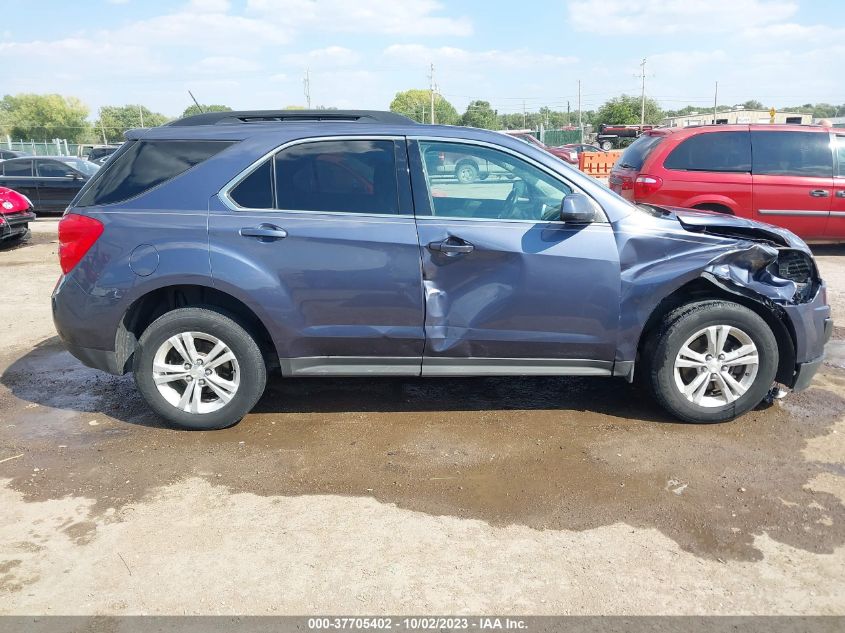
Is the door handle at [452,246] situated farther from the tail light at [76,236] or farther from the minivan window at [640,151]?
the minivan window at [640,151]

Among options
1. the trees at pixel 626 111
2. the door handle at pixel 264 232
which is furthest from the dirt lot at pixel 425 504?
the trees at pixel 626 111

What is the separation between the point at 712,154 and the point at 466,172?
5.97m

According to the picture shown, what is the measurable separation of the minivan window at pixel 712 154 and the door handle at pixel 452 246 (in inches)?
227

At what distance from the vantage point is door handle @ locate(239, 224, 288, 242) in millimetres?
3959

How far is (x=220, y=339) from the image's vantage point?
411 centimetres

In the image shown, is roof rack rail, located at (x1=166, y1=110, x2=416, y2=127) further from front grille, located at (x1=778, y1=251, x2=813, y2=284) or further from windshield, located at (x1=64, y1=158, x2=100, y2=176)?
windshield, located at (x1=64, y1=158, x2=100, y2=176)

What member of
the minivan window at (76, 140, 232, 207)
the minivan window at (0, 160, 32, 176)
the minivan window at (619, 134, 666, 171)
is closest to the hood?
the minivan window at (76, 140, 232, 207)

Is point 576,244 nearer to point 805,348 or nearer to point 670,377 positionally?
point 670,377

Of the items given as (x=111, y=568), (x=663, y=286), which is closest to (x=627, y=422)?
(x=663, y=286)

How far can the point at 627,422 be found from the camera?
4.35 m

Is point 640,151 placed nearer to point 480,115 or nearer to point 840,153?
point 840,153

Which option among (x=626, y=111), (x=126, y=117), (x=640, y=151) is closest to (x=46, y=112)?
(x=126, y=117)

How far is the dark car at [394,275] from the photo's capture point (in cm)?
397

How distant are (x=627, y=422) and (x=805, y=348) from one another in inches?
46.3
